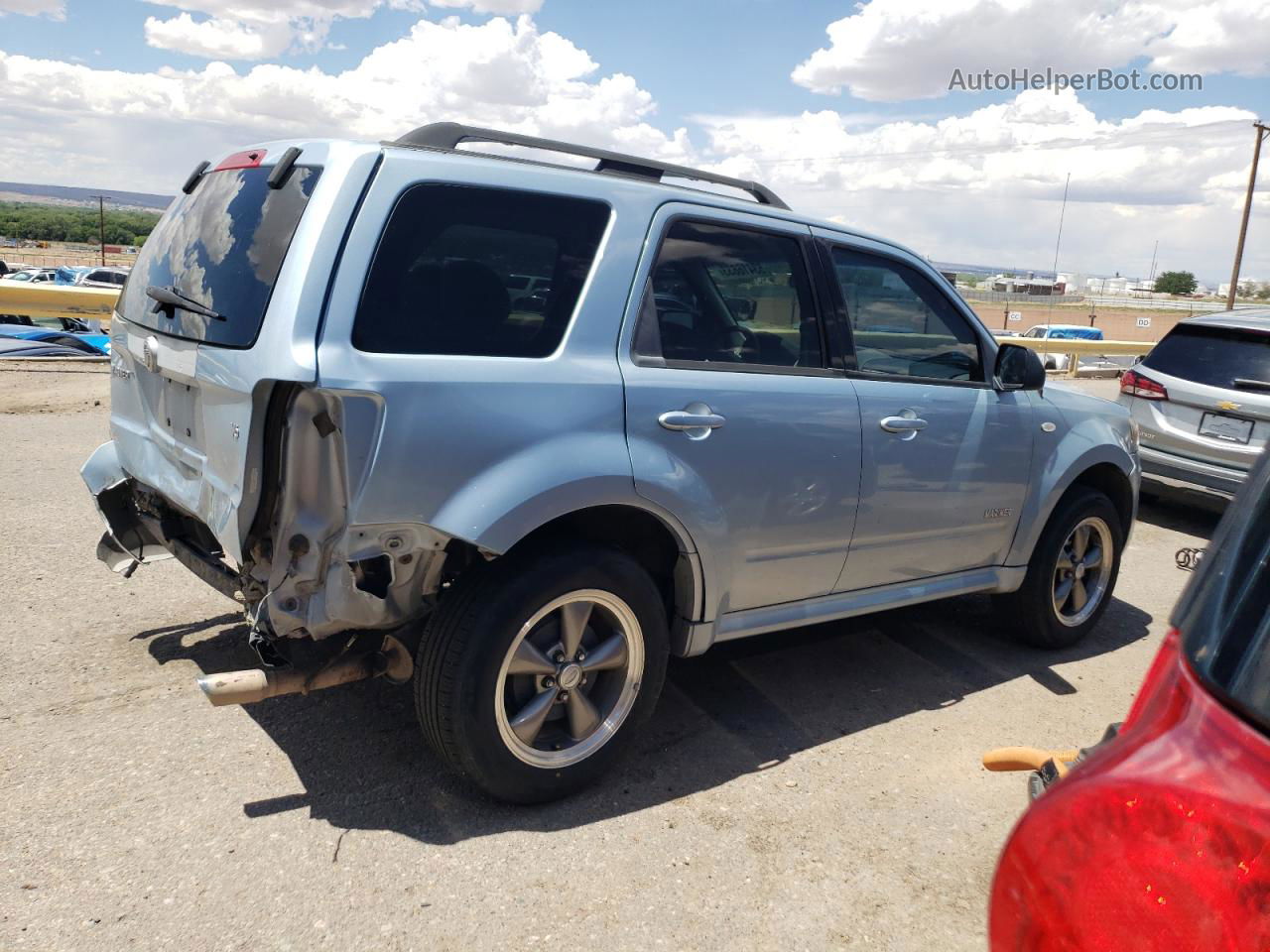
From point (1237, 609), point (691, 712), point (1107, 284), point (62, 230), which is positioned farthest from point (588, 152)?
point (1107, 284)

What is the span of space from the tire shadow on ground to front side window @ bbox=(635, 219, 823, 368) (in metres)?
1.46

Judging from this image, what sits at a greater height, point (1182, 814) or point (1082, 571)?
point (1182, 814)

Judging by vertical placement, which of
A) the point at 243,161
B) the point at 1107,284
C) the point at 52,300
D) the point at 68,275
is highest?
the point at 1107,284

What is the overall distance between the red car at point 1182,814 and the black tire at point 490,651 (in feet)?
6.36

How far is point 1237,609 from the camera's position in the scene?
1.20 m

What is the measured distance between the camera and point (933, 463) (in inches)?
161

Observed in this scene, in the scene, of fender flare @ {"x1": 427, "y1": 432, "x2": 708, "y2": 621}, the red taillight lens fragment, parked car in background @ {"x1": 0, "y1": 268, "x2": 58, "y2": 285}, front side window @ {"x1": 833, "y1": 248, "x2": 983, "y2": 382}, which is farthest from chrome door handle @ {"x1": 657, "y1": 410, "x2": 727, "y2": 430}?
parked car in background @ {"x1": 0, "y1": 268, "x2": 58, "y2": 285}

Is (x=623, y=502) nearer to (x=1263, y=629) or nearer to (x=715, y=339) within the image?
(x=715, y=339)

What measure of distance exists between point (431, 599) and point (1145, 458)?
6882 millimetres

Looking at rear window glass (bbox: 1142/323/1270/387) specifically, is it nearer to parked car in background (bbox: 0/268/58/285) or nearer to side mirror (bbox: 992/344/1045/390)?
side mirror (bbox: 992/344/1045/390)

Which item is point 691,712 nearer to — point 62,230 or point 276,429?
point 276,429

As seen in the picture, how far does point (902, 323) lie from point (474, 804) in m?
2.61

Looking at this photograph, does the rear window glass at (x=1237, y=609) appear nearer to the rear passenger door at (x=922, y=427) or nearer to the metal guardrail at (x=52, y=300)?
the rear passenger door at (x=922, y=427)

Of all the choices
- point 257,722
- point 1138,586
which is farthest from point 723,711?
point 1138,586
